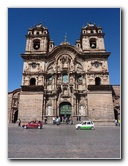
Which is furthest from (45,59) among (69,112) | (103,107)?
(103,107)

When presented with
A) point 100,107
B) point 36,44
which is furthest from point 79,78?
point 36,44

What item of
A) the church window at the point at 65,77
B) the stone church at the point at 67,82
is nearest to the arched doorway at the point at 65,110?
the stone church at the point at 67,82

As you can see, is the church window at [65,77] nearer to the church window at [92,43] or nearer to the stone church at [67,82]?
the stone church at [67,82]

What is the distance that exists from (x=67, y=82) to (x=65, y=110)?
13.8 feet

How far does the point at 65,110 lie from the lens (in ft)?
75.2

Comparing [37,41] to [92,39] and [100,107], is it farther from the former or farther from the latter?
[100,107]

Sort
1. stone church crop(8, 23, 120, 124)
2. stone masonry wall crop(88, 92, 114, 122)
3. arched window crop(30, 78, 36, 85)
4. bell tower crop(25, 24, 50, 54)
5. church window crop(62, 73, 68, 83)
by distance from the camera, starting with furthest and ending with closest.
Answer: bell tower crop(25, 24, 50, 54)
arched window crop(30, 78, 36, 85)
church window crop(62, 73, 68, 83)
stone church crop(8, 23, 120, 124)
stone masonry wall crop(88, 92, 114, 122)

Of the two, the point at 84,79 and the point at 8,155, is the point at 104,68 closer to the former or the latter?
the point at 84,79

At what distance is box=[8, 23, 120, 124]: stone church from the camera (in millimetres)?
21516

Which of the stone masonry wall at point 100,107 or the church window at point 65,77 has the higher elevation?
the church window at point 65,77

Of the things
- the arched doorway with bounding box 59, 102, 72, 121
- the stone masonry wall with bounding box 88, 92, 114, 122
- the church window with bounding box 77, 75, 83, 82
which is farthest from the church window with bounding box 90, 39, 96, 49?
the arched doorway with bounding box 59, 102, 72, 121

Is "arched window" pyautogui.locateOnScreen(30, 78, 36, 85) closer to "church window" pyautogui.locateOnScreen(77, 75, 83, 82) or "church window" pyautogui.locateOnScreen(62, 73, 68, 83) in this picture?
"church window" pyautogui.locateOnScreen(62, 73, 68, 83)

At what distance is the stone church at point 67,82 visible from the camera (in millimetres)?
21516
